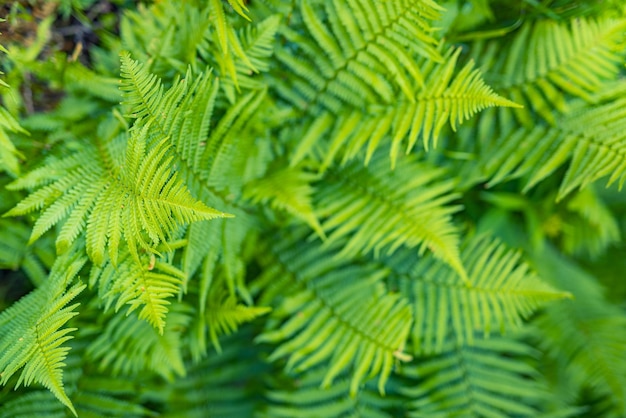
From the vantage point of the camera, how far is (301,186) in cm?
165

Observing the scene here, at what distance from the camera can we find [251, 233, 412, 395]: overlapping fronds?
66.3 inches

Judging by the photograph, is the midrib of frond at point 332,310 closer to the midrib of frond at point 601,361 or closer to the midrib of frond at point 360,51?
the midrib of frond at point 360,51

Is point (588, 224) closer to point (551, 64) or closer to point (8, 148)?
point (551, 64)

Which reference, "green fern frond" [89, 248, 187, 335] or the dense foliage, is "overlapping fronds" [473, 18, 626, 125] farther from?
"green fern frond" [89, 248, 187, 335]

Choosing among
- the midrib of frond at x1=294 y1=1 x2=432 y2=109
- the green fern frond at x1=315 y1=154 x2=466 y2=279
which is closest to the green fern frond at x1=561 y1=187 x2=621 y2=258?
the green fern frond at x1=315 y1=154 x2=466 y2=279

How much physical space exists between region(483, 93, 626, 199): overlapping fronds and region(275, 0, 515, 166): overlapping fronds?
33 cm

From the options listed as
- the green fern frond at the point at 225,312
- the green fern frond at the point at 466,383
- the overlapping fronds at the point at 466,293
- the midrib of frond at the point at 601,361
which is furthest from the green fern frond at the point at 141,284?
the midrib of frond at the point at 601,361

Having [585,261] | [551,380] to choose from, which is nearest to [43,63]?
[551,380]

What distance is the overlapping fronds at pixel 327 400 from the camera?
1.84m

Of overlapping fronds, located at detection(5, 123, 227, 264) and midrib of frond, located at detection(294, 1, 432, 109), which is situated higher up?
midrib of frond, located at detection(294, 1, 432, 109)

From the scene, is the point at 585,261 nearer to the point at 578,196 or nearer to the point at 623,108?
the point at 578,196

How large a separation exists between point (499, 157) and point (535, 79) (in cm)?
31

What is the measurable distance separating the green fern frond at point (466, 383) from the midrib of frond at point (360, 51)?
1062 millimetres

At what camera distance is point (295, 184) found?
1.66 meters
